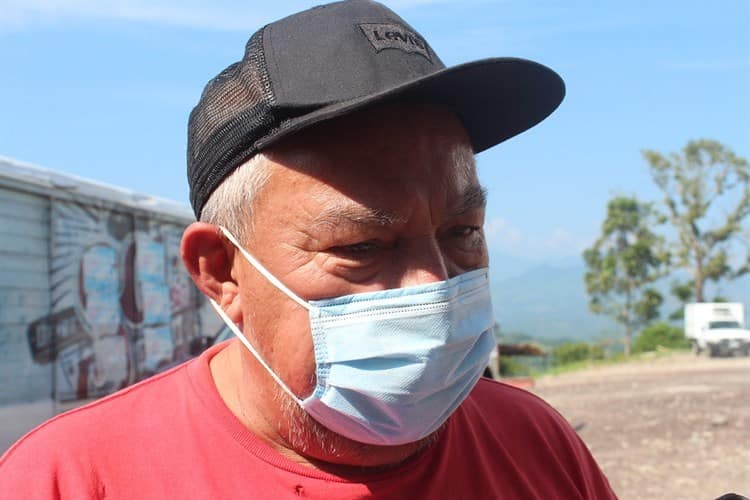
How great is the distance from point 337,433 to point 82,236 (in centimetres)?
610

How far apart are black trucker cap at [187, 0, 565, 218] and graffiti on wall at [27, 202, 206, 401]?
17.6 feet

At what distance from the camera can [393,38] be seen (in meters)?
1.72

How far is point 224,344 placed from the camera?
84.8 inches

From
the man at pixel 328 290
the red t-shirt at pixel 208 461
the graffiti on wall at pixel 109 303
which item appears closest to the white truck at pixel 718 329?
the graffiti on wall at pixel 109 303

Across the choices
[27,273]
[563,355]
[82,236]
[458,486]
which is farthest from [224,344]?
[563,355]

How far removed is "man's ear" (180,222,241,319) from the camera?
193 cm

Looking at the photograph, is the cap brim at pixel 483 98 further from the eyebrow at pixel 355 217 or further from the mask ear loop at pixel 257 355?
the mask ear loop at pixel 257 355

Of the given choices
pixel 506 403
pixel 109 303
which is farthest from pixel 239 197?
pixel 109 303

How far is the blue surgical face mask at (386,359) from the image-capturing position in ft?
5.70

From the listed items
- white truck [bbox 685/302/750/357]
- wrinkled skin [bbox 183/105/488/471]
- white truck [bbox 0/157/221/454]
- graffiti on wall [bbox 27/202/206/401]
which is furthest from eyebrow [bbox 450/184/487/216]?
white truck [bbox 685/302/750/357]

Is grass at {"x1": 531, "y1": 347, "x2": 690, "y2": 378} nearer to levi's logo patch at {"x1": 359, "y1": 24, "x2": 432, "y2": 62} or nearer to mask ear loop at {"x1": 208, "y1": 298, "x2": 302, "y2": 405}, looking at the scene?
mask ear loop at {"x1": 208, "y1": 298, "x2": 302, "y2": 405}

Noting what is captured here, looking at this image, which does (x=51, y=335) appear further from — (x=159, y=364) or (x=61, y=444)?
(x=61, y=444)

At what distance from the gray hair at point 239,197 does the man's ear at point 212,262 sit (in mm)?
36

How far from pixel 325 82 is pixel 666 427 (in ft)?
38.5
